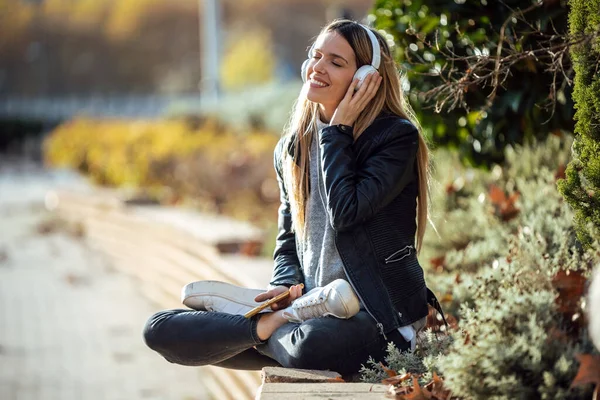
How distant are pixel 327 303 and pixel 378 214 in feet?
1.30

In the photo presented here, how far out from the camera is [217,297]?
352 cm

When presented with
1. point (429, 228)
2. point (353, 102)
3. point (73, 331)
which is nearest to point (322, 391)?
point (353, 102)

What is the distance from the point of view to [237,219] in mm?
8766

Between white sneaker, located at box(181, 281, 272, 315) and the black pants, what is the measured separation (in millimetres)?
119

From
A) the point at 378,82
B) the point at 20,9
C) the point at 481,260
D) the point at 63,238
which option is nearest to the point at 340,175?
the point at 378,82

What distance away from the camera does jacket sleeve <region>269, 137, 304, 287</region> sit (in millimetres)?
3608

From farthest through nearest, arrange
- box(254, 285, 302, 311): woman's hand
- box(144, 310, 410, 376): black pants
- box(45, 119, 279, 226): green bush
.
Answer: box(45, 119, 279, 226): green bush < box(254, 285, 302, 311): woman's hand < box(144, 310, 410, 376): black pants

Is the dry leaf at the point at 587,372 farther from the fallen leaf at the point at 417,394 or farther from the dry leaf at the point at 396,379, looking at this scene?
the dry leaf at the point at 396,379

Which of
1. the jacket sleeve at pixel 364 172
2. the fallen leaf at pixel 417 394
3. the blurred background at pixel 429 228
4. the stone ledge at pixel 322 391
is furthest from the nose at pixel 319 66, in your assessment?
the fallen leaf at pixel 417 394

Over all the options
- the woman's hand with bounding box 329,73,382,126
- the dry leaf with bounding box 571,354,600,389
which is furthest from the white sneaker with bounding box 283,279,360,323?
the dry leaf with bounding box 571,354,600,389

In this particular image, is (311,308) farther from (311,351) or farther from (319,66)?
(319,66)

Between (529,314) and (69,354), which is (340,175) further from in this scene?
(69,354)

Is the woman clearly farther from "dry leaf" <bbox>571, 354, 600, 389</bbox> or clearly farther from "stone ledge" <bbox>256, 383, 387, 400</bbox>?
"dry leaf" <bbox>571, 354, 600, 389</bbox>

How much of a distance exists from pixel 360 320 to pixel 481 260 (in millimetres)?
1456
